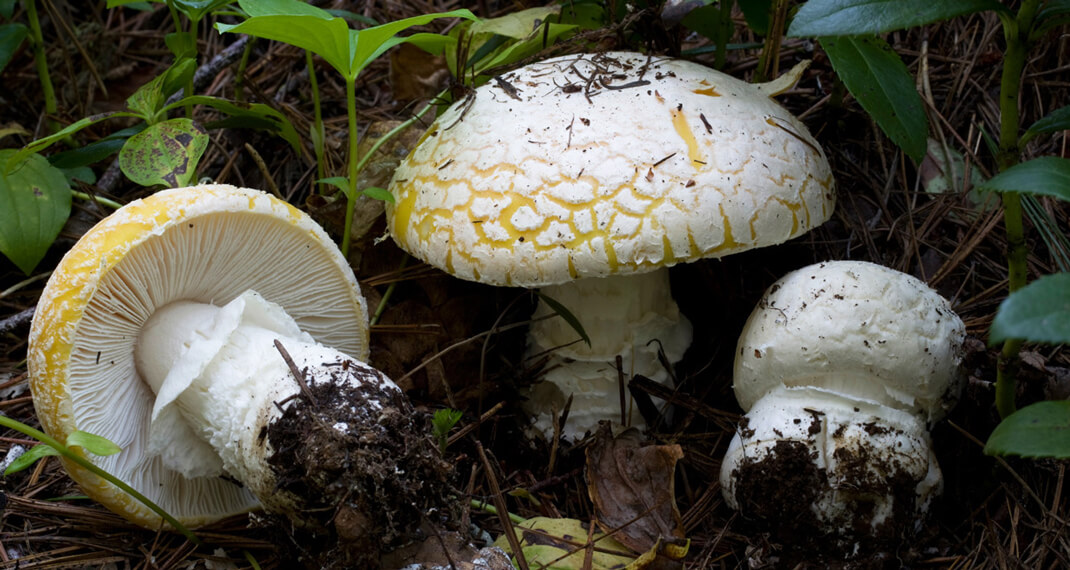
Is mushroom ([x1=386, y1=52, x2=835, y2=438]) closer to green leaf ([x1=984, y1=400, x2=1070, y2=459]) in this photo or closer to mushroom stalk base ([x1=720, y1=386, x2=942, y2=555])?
mushroom stalk base ([x1=720, y1=386, x2=942, y2=555])

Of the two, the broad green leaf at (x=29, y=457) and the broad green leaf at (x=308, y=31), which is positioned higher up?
the broad green leaf at (x=308, y=31)

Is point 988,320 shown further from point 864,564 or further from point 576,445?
point 576,445

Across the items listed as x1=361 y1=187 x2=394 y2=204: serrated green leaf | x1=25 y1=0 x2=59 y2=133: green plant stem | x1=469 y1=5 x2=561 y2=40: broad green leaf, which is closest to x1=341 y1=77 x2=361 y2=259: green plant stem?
x1=361 y1=187 x2=394 y2=204: serrated green leaf

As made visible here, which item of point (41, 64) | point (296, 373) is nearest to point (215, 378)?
point (296, 373)

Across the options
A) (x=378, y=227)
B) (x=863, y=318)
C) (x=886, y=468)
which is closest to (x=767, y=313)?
(x=863, y=318)

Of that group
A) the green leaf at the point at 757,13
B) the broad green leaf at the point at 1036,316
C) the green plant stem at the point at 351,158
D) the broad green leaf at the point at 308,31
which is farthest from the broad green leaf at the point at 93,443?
the green leaf at the point at 757,13

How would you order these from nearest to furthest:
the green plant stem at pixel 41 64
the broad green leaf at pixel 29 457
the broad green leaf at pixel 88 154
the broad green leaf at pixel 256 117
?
the broad green leaf at pixel 29 457
the broad green leaf at pixel 256 117
the broad green leaf at pixel 88 154
the green plant stem at pixel 41 64

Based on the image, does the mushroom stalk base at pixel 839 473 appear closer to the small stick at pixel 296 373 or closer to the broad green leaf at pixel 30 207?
the small stick at pixel 296 373
